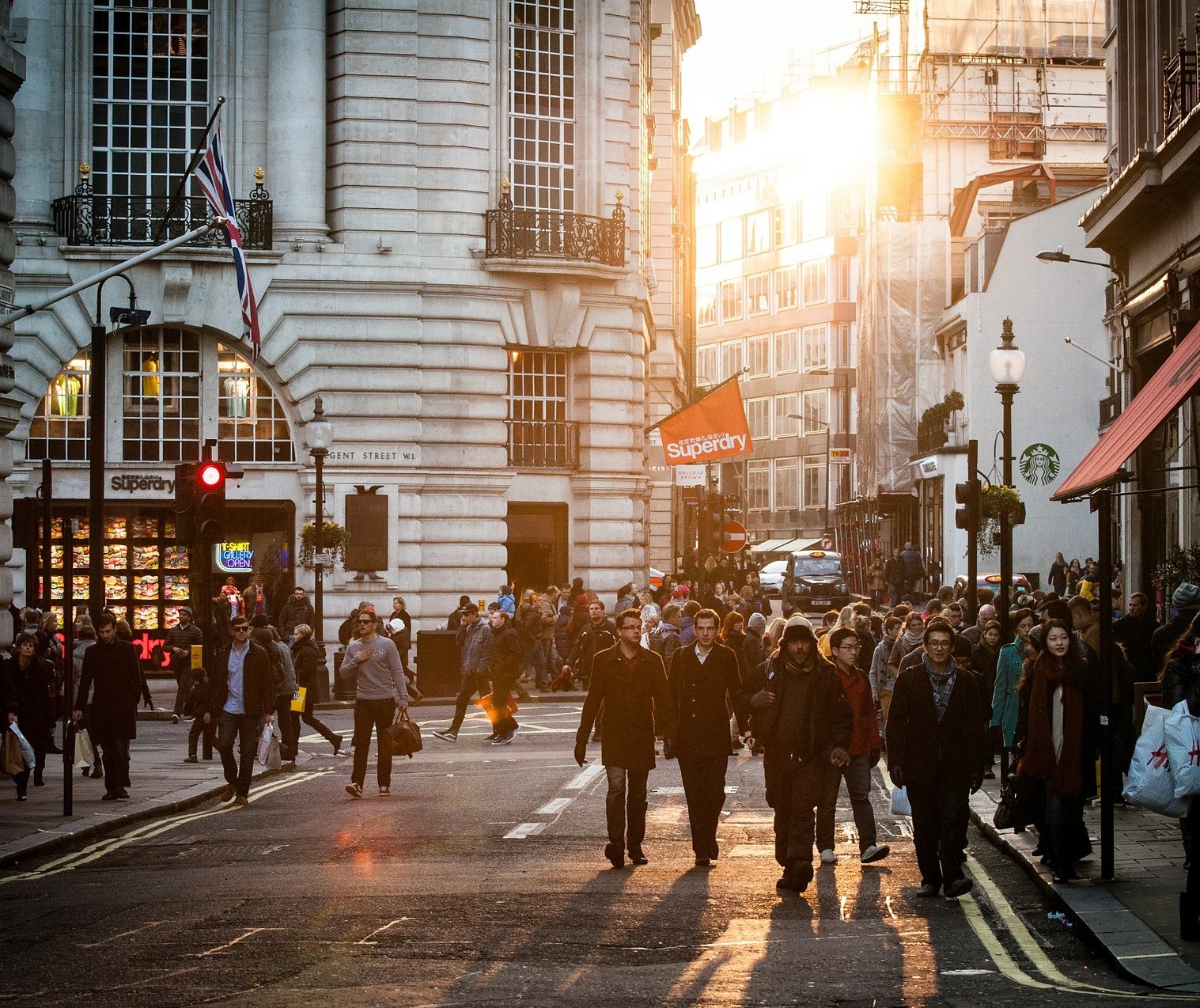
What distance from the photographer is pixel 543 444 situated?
130 ft

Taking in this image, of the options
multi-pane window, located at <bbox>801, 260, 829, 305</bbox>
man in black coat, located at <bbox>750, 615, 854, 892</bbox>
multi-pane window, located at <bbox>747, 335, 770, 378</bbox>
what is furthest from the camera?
multi-pane window, located at <bbox>747, 335, 770, 378</bbox>

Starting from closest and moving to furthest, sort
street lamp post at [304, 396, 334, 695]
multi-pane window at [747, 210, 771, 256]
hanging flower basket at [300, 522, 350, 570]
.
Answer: street lamp post at [304, 396, 334, 695] → hanging flower basket at [300, 522, 350, 570] → multi-pane window at [747, 210, 771, 256]

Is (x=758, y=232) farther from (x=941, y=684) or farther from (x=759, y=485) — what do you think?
(x=941, y=684)

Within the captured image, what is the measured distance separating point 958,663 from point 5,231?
11.0 m

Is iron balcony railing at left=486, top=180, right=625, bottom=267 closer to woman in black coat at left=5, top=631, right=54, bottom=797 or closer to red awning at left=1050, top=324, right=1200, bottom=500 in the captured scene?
woman in black coat at left=5, top=631, right=54, bottom=797

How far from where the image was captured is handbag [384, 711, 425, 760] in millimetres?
19177

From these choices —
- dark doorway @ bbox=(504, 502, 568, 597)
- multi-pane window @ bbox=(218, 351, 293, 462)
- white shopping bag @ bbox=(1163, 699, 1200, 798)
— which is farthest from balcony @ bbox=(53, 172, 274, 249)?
white shopping bag @ bbox=(1163, 699, 1200, 798)

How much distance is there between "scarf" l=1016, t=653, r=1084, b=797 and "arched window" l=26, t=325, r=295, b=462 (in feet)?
85.8

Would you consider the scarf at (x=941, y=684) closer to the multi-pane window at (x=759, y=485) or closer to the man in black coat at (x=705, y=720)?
the man in black coat at (x=705, y=720)

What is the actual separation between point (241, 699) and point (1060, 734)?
876 centimetres

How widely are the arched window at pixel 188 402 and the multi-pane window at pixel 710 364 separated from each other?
288 ft

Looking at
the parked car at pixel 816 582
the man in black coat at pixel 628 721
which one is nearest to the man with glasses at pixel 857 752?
the man in black coat at pixel 628 721

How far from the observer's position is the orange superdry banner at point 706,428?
123ft

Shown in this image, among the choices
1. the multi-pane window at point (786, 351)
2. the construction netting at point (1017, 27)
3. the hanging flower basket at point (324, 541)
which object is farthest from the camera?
the multi-pane window at point (786, 351)
